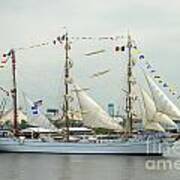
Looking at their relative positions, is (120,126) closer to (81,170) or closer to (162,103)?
(162,103)

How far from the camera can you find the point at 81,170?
5478cm

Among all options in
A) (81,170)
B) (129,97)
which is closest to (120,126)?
(129,97)

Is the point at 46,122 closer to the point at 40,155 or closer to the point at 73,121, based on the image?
the point at 73,121

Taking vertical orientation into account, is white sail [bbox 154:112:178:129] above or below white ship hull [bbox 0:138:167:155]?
above

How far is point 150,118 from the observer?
249ft

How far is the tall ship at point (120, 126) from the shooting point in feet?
246

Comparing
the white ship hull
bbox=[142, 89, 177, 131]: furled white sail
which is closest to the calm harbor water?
the white ship hull

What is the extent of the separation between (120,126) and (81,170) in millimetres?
25716

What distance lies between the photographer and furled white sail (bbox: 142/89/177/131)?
246 ft

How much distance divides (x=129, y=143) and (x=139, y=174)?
26.0 metres

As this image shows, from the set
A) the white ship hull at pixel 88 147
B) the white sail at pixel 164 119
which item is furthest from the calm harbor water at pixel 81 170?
the white sail at pixel 164 119

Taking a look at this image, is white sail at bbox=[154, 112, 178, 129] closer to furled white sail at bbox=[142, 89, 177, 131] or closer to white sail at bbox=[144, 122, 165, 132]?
furled white sail at bbox=[142, 89, 177, 131]

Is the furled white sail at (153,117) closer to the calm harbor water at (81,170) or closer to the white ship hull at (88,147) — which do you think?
the white ship hull at (88,147)

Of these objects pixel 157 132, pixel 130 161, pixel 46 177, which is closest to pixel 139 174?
pixel 46 177
